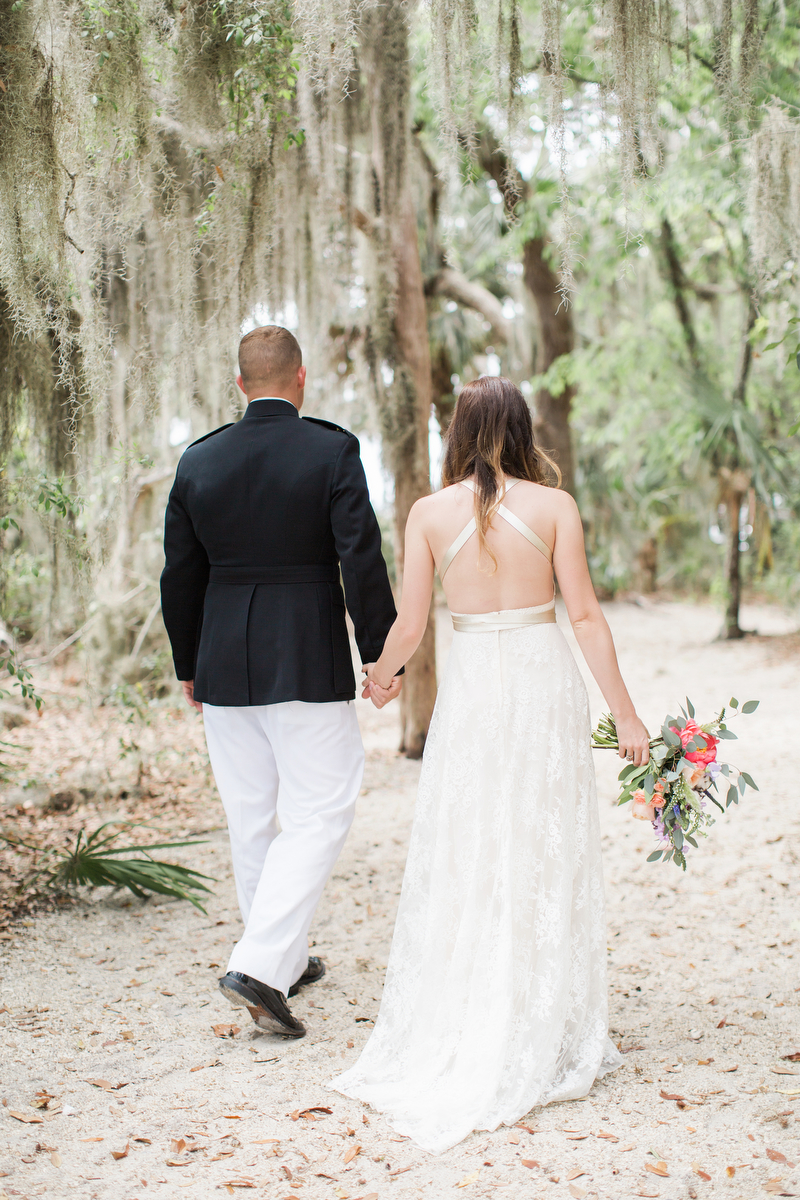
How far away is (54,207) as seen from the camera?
3084 mm

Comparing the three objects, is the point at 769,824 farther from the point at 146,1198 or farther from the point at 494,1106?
the point at 146,1198

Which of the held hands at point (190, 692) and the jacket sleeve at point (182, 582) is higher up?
the jacket sleeve at point (182, 582)

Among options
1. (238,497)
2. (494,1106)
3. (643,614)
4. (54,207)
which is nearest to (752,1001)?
(494,1106)

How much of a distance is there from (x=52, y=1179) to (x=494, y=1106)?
3.33 feet

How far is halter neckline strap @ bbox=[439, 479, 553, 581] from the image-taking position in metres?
2.27

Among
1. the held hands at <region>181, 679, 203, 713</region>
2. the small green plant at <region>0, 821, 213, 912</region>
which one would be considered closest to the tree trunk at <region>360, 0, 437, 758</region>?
the small green plant at <region>0, 821, 213, 912</region>

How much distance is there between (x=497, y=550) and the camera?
2.29 m

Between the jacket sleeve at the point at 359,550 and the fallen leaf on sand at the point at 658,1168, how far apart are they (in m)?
1.43

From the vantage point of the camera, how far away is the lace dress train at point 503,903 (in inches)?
87.9

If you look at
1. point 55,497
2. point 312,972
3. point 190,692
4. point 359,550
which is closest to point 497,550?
point 359,550

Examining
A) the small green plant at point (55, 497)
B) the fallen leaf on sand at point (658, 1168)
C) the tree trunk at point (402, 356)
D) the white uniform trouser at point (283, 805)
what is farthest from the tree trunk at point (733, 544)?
the fallen leaf on sand at point (658, 1168)

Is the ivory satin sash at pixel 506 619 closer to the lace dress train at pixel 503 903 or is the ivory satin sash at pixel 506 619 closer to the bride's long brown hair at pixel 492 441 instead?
the lace dress train at pixel 503 903

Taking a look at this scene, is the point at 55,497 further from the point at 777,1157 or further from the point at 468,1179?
the point at 777,1157

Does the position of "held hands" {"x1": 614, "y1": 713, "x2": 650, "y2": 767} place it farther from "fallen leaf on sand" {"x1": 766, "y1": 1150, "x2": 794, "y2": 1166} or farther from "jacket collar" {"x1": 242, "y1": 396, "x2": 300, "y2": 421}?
"jacket collar" {"x1": 242, "y1": 396, "x2": 300, "y2": 421}
